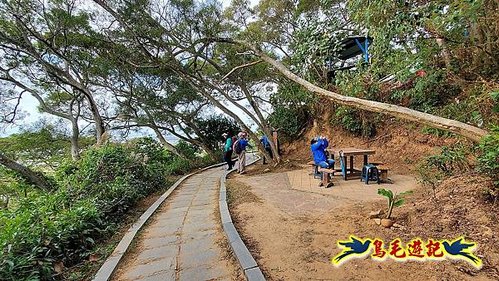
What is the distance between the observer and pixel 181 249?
330 centimetres

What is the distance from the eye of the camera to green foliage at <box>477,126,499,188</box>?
2.71 m

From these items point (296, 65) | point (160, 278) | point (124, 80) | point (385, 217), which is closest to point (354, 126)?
point (296, 65)

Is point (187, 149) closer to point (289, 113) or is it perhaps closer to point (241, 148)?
point (289, 113)

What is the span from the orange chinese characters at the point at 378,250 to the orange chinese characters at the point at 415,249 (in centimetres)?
24

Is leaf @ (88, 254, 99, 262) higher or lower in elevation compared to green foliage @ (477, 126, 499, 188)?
lower

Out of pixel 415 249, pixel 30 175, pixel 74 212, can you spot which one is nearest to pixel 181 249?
pixel 74 212

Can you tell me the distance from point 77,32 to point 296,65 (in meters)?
7.69

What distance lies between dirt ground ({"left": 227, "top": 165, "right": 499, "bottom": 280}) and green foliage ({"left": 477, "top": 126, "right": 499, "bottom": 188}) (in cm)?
36

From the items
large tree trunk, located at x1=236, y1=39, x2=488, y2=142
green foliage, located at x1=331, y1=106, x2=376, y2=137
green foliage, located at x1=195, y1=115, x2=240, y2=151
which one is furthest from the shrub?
green foliage, located at x1=331, y1=106, x2=376, y2=137

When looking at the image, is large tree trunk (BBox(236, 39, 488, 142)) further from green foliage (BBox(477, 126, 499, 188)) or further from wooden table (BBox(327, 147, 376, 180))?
wooden table (BBox(327, 147, 376, 180))

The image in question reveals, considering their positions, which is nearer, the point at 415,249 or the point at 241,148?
the point at 415,249

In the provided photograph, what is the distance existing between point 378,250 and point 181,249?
232 cm

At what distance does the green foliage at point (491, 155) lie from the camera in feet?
8.89

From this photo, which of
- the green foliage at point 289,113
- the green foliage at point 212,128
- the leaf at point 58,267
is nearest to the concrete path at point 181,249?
the leaf at point 58,267
